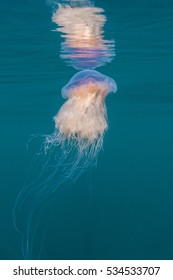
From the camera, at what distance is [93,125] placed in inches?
328

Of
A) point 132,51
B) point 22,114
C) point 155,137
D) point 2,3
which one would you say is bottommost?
point 155,137

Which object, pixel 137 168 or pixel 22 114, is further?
pixel 137 168

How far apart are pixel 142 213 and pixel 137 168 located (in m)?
6.59

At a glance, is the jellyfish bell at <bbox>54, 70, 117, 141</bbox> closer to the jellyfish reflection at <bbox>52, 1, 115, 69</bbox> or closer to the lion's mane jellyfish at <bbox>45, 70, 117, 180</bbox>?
the lion's mane jellyfish at <bbox>45, 70, 117, 180</bbox>

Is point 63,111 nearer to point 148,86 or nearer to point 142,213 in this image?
point 148,86

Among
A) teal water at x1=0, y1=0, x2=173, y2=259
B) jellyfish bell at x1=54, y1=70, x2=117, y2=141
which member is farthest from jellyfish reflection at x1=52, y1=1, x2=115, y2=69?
jellyfish bell at x1=54, y1=70, x2=117, y2=141

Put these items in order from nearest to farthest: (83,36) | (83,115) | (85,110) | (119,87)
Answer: (83,115) → (85,110) → (83,36) → (119,87)

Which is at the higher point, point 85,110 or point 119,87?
point 85,110

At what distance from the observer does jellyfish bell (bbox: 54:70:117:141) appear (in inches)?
323

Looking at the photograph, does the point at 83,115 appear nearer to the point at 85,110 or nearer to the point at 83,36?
the point at 85,110

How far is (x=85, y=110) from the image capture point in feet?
27.3

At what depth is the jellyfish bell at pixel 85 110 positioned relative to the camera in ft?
26.9

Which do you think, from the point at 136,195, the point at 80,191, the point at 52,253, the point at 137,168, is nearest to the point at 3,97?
the point at 52,253

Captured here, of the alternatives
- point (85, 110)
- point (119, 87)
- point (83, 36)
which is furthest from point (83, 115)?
point (119, 87)
